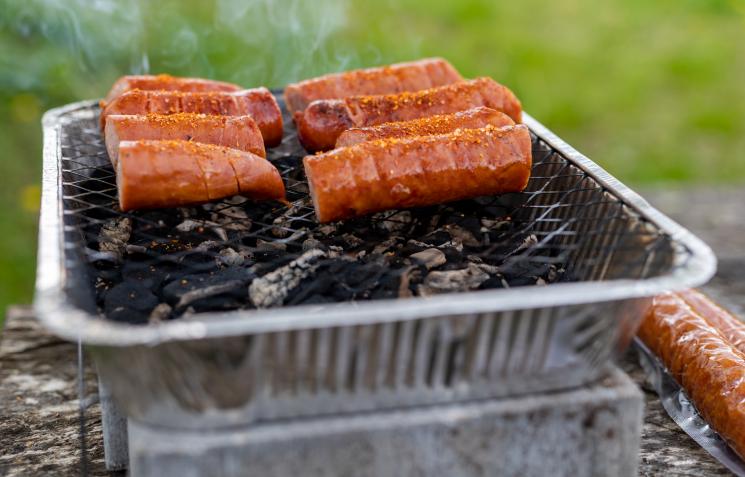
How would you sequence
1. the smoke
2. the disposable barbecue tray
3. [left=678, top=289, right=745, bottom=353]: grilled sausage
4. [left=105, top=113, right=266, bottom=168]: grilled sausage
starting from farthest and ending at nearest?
→ the smoke, [left=678, top=289, right=745, bottom=353]: grilled sausage, [left=105, top=113, right=266, bottom=168]: grilled sausage, the disposable barbecue tray

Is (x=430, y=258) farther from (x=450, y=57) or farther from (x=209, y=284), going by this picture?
(x=450, y=57)

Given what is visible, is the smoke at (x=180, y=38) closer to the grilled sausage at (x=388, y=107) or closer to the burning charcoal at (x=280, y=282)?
the grilled sausage at (x=388, y=107)

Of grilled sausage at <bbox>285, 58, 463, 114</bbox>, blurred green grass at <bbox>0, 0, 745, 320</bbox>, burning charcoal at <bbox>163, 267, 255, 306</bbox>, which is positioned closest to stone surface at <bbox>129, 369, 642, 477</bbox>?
burning charcoal at <bbox>163, 267, 255, 306</bbox>

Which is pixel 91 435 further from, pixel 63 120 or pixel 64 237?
pixel 63 120

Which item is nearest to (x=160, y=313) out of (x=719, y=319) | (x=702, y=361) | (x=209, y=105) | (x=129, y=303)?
(x=129, y=303)

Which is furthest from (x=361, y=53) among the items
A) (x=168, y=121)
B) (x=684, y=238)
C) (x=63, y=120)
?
(x=684, y=238)

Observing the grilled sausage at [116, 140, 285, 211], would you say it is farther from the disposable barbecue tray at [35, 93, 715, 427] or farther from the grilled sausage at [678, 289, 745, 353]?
the grilled sausage at [678, 289, 745, 353]
